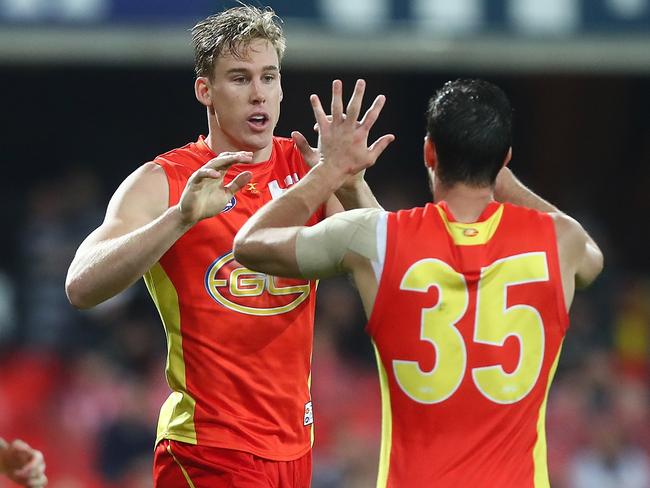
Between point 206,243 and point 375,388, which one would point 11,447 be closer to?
point 206,243

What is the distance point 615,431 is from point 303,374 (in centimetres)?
548

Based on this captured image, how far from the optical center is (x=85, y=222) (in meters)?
10.3

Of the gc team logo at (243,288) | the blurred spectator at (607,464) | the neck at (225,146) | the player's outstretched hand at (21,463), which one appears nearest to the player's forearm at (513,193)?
the gc team logo at (243,288)

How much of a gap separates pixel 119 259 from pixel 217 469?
0.81 m

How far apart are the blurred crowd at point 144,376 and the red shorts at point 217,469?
4464 mm

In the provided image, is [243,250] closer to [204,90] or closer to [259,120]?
[259,120]

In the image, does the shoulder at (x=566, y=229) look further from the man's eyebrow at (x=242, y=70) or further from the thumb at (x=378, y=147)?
the man's eyebrow at (x=242, y=70)

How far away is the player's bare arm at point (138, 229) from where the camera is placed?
3.62 meters

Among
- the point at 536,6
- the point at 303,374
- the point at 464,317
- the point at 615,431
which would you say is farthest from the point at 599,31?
the point at 464,317

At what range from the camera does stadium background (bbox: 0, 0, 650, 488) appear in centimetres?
873

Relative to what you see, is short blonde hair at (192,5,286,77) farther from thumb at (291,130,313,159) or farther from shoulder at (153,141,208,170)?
thumb at (291,130,313,159)

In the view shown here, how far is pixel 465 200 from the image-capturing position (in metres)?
3.37

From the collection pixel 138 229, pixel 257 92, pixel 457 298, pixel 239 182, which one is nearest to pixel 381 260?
pixel 457 298

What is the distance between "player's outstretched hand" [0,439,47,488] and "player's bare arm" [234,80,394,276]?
0.79 metres
